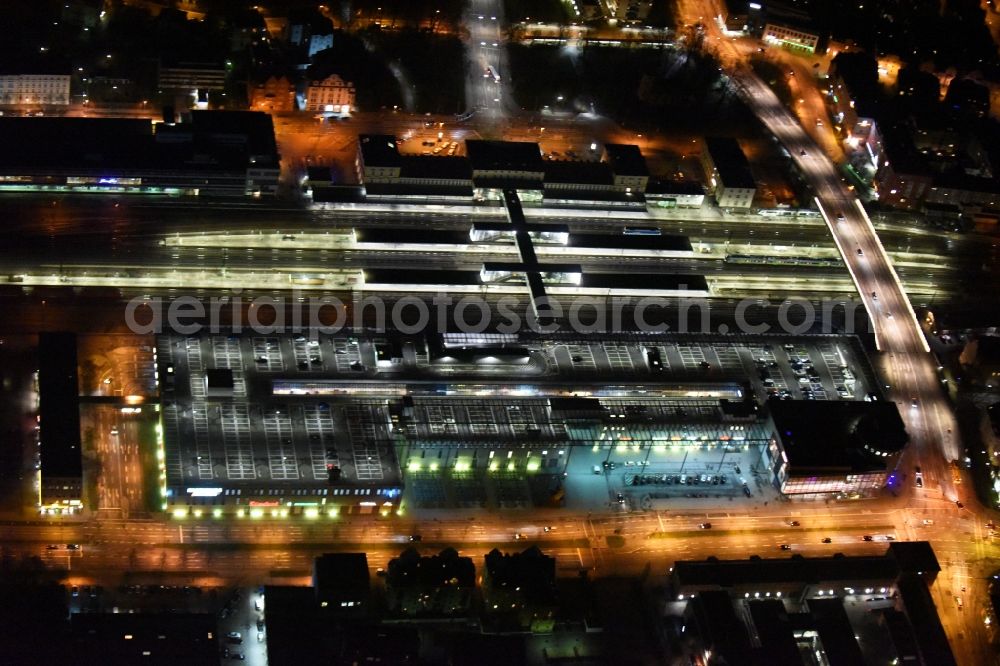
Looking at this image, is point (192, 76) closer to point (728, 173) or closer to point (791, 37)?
point (728, 173)

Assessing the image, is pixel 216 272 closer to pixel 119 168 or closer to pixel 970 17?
pixel 119 168

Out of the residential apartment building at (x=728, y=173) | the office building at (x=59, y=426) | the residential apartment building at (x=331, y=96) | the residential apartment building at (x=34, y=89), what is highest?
the residential apartment building at (x=34, y=89)

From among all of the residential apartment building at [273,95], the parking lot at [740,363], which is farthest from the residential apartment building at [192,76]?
the parking lot at [740,363]

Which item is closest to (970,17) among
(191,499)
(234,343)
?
(234,343)

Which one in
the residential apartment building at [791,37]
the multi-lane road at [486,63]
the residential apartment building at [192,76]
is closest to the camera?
the residential apartment building at [192,76]

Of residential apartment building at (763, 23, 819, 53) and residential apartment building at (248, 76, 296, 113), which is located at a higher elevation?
residential apartment building at (763, 23, 819, 53)

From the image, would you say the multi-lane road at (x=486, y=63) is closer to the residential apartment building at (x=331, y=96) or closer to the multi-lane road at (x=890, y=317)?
the residential apartment building at (x=331, y=96)

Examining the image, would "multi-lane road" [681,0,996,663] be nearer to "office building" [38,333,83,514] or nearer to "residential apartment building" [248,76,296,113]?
"residential apartment building" [248,76,296,113]

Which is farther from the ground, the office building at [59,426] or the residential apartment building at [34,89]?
the residential apartment building at [34,89]

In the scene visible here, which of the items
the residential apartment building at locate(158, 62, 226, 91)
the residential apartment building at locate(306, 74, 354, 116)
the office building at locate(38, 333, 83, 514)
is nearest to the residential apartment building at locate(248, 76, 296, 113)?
the residential apartment building at locate(306, 74, 354, 116)

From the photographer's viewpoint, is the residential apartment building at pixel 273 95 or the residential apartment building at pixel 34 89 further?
the residential apartment building at pixel 273 95

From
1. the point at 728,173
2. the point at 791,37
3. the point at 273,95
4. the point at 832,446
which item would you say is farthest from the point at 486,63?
the point at 832,446
